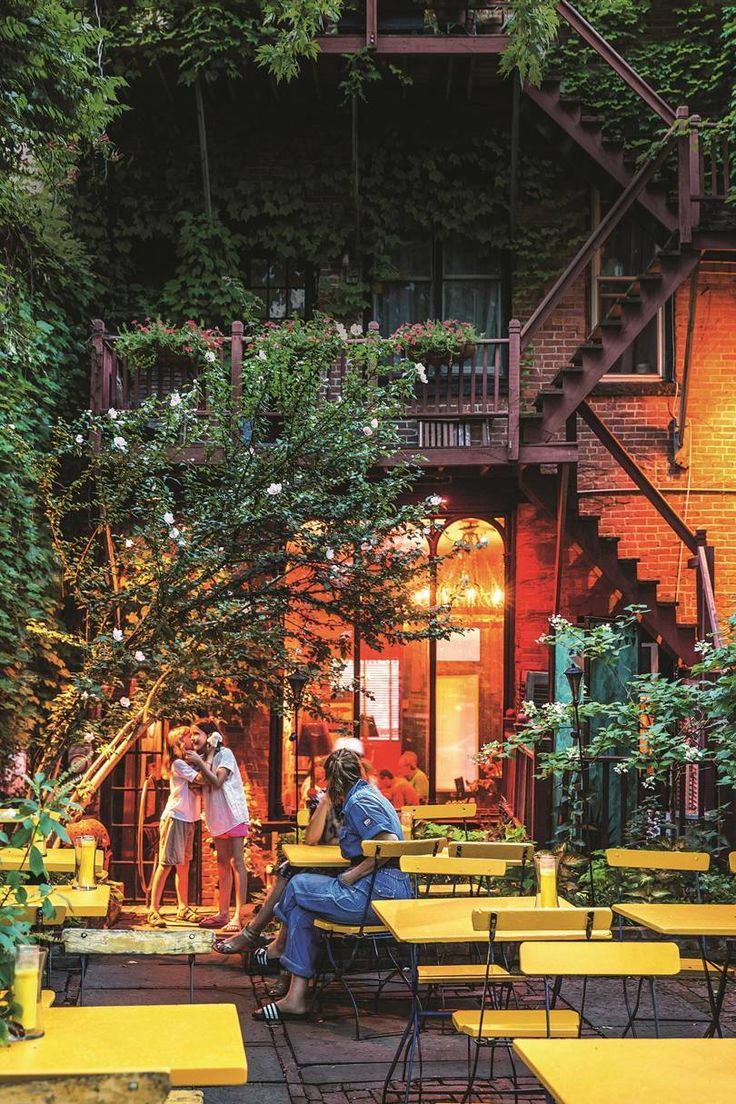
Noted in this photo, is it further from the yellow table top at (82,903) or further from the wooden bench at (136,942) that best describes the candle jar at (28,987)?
the yellow table top at (82,903)

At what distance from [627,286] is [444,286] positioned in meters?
2.03

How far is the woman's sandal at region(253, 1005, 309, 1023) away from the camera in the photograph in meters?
7.01

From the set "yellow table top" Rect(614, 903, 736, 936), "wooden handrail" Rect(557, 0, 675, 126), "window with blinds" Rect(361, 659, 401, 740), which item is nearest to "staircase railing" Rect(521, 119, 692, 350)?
"wooden handrail" Rect(557, 0, 675, 126)

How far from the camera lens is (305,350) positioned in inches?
445

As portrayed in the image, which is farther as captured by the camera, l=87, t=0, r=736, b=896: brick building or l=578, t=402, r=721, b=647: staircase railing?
l=87, t=0, r=736, b=896: brick building

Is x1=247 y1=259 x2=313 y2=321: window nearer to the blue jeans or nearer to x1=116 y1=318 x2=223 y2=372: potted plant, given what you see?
x1=116 y1=318 x2=223 y2=372: potted plant

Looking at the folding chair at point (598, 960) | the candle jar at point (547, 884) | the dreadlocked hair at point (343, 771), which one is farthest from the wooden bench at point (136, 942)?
the dreadlocked hair at point (343, 771)

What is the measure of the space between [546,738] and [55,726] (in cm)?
392

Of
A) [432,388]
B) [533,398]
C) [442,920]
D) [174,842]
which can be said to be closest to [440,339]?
[432,388]

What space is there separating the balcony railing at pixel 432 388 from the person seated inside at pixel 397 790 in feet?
11.3

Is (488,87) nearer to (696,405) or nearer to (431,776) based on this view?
(696,405)

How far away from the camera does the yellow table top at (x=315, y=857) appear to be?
302 inches

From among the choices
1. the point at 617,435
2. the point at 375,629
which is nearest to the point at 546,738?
the point at 375,629

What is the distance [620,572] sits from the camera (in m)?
12.6
